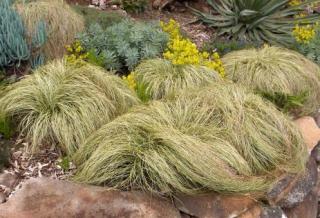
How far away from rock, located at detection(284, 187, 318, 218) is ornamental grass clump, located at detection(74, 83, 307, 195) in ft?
1.04

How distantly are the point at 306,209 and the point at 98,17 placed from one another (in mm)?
2938

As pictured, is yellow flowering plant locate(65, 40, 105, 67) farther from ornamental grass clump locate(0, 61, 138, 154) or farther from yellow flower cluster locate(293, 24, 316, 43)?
yellow flower cluster locate(293, 24, 316, 43)

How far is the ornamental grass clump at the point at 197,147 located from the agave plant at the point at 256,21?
213 cm

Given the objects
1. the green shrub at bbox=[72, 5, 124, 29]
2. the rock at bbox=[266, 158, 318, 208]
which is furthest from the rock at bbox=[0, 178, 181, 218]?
the green shrub at bbox=[72, 5, 124, 29]

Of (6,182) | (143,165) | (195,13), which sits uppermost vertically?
(195,13)

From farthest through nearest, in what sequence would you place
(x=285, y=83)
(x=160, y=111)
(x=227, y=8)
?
(x=227, y=8)
(x=285, y=83)
(x=160, y=111)

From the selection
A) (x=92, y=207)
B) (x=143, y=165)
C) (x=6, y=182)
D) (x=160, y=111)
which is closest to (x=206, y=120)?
(x=160, y=111)

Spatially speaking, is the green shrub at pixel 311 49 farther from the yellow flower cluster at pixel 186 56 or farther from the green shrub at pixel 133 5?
the green shrub at pixel 133 5

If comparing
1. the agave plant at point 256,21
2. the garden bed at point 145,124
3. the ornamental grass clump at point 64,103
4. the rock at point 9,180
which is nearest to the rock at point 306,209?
the garden bed at point 145,124

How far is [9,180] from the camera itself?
9.90 feet

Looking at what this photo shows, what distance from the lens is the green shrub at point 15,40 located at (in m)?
3.96

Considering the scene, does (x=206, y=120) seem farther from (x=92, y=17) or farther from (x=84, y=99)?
(x=92, y=17)

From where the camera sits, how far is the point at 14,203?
2.70 metres

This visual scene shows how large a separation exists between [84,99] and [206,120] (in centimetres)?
91
